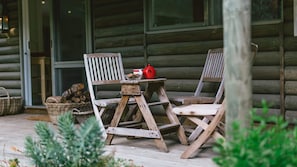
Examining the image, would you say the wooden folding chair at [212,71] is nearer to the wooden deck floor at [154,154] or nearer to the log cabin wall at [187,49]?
the log cabin wall at [187,49]

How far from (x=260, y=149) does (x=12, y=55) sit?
587 centimetres

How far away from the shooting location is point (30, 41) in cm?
619

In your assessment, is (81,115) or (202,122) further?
(81,115)

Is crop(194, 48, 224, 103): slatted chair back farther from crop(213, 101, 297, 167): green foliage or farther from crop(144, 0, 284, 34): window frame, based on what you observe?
crop(213, 101, 297, 167): green foliage

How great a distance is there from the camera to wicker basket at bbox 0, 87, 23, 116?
5.95m

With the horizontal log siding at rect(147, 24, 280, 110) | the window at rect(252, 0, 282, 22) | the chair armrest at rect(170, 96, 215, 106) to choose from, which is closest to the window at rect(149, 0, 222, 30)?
the horizontal log siding at rect(147, 24, 280, 110)

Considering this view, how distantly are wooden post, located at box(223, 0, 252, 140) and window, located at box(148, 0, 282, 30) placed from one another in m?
2.37

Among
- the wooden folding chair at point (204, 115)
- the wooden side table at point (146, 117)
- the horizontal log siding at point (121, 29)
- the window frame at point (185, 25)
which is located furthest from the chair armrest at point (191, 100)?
the horizontal log siding at point (121, 29)

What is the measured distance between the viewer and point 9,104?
237 inches

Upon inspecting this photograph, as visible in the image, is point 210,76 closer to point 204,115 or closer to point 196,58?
point 196,58

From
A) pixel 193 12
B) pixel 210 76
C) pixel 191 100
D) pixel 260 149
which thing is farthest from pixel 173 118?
pixel 260 149

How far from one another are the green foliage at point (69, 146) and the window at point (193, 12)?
8.45ft

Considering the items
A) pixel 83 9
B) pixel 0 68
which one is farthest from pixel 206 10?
pixel 0 68

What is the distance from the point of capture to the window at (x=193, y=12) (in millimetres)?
3725
